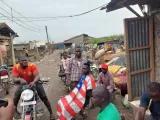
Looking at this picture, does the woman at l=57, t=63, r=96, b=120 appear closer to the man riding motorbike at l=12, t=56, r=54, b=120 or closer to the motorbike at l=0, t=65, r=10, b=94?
the man riding motorbike at l=12, t=56, r=54, b=120

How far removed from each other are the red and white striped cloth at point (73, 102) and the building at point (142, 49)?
1.46 metres

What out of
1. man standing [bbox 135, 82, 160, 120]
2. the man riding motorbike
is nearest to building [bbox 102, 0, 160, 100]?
the man riding motorbike

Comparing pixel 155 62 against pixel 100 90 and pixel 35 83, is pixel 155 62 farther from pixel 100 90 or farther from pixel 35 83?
pixel 100 90

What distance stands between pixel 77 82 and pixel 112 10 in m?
2.18

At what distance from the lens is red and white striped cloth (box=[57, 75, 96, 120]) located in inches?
370

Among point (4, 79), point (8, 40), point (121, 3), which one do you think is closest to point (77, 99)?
point (121, 3)

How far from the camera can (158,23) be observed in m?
10.3

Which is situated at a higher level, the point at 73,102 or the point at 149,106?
the point at 149,106

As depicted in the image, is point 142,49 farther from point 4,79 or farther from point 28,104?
point 4,79

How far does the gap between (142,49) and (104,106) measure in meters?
6.58

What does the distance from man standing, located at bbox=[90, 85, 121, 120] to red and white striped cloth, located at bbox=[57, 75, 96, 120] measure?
4.84 m

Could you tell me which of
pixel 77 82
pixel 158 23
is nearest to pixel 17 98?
pixel 77 82

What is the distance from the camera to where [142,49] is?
10.9 meters

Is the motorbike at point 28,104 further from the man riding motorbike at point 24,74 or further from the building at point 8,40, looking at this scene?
the building at point 8,40
